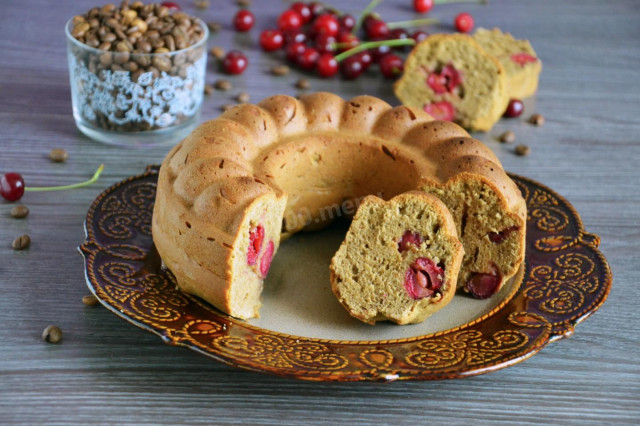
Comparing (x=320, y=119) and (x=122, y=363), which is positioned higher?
(x=320, y=119)

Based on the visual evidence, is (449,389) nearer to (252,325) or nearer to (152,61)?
Result: (252,325)

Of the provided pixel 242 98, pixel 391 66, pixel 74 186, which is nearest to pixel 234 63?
pixel 242 98

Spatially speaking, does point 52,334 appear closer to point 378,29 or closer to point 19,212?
point 19,212

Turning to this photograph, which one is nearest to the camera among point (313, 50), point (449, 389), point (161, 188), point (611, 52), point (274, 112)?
point (449, 389)

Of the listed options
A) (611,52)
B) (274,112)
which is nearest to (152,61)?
(274,112)

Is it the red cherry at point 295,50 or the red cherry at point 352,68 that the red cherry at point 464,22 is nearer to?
the red cherry at point 352,68

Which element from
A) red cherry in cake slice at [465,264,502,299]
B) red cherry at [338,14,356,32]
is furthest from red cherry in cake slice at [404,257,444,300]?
red cherry at [338,14,356,32]

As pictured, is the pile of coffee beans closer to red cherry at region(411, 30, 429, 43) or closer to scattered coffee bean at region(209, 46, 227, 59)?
scattered coffee bean at region(209, 46, 227, 59)
